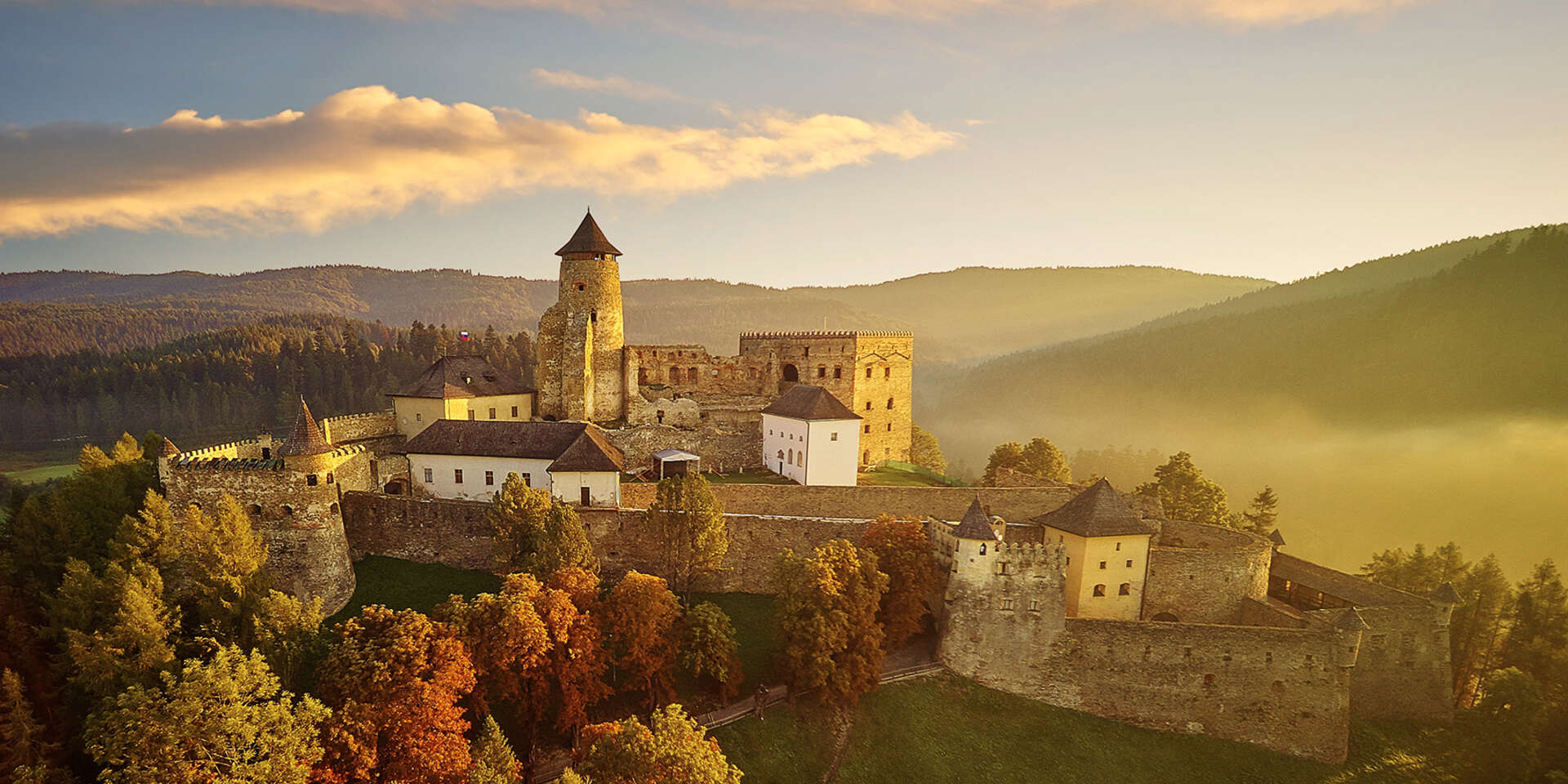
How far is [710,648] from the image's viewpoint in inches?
1104

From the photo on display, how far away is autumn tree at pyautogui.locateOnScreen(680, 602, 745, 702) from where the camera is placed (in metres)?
28.0

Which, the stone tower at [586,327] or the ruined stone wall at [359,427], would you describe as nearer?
the ruined stone wall at [359,427]

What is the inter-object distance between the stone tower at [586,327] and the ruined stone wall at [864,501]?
13263 millimetres

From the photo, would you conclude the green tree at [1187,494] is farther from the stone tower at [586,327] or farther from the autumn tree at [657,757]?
the autumn tree at [657,757]

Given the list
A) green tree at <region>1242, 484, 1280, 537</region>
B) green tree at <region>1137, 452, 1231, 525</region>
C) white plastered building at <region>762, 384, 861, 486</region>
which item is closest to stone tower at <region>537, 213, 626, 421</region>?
white plastered building at <region>762, 384, 861, 486</region>

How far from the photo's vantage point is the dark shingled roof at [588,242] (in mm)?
49281

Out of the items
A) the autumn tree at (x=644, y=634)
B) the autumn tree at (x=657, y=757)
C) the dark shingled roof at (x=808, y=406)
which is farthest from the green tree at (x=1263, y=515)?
the autumn tree at (x=657, y=757)

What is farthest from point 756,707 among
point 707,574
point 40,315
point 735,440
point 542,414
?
point 40,315

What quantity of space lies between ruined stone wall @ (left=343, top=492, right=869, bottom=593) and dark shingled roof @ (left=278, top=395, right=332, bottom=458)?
4.87m

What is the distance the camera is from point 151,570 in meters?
27.0

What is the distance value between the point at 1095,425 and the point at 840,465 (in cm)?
11905

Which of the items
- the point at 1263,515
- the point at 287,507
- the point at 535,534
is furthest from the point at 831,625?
the point at 1263,515

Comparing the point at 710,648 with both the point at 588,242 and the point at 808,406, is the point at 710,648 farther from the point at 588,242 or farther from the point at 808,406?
the point at 588,242

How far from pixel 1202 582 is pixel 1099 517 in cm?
698
